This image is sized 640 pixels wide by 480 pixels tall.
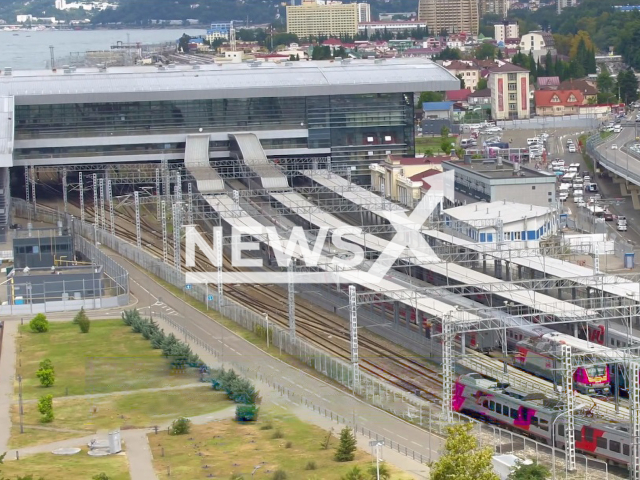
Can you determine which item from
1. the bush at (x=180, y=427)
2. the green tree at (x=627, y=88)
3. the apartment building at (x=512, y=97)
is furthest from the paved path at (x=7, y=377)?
the green tree at (x=627, y=88)

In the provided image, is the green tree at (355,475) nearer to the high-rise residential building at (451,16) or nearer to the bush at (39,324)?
the bush at (39,324)

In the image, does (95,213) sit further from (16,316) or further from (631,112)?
(631,112)

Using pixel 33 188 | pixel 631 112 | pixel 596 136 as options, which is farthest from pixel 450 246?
pixel 631 112

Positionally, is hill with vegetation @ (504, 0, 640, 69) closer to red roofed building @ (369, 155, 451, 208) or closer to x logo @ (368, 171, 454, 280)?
red roofed building @ (369, 155, 451, 208)

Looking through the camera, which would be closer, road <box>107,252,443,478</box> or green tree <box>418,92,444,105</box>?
road <box>107,252,443,478</box>

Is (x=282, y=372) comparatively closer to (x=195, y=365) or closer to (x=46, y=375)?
(x=195, y=365)

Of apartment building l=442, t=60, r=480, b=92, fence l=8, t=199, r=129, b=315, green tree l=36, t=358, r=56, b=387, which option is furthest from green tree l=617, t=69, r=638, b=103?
green tree l=36, t=358, r=56, b=387
